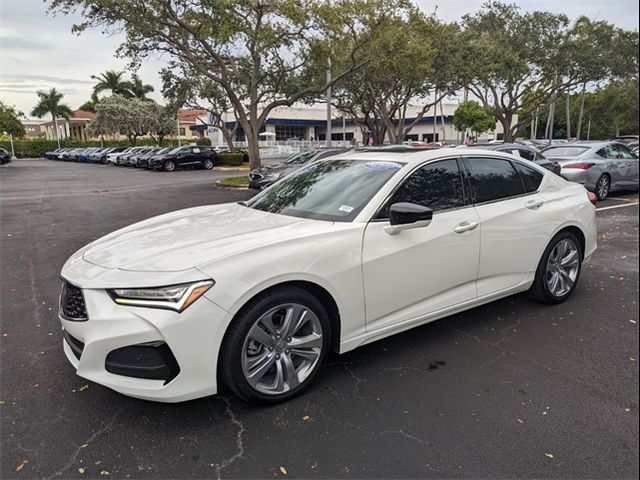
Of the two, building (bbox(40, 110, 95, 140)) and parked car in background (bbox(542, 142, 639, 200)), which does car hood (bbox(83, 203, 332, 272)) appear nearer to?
parked car in background (bbox(542, 142, 639, 200))

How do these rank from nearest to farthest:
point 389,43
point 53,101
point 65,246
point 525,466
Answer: point 525,466, point 65,246, point 389,43, point 53,101

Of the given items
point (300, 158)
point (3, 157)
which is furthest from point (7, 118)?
point (3, 157)

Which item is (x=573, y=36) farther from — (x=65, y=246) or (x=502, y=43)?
(x=65, y=246)

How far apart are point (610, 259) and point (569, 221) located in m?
2.18

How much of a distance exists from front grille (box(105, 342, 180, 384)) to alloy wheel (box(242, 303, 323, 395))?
0.43 metres

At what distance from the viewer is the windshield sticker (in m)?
3.77

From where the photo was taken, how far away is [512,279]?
4238mm

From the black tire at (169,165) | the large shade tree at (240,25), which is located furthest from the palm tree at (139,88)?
the large shade tree at (240,25)

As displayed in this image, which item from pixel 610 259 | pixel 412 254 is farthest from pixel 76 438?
pixel 610 259

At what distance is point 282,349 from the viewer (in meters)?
3.00

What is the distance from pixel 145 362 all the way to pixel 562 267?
3.97 meters

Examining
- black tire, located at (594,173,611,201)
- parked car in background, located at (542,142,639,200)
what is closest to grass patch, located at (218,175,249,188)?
parked car in background, located at (542,142,639,200)

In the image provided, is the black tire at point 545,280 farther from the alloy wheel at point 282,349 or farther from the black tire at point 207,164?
the black tire at point 207,164

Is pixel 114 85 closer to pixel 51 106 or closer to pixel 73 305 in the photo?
pixel 51 106
